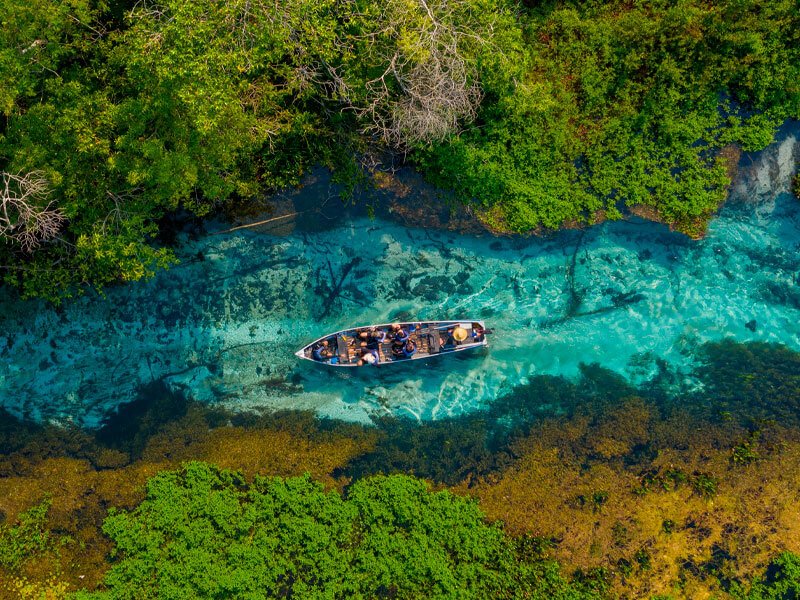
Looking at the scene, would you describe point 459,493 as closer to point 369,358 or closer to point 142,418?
point 369,358

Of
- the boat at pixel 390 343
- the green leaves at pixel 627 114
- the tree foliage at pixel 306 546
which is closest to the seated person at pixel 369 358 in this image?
the boat at pixel 390 343

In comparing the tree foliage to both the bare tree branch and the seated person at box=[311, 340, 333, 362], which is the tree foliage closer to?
the seated person at box=[311, 340, 333, 362]

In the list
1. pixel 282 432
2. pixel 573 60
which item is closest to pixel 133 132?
pixel 282 432

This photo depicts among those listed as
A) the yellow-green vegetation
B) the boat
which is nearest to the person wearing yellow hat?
the boat

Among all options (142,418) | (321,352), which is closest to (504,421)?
(321,352)

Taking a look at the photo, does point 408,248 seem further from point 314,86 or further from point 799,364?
point 799,364

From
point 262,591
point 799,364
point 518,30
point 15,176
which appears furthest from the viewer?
point 799,364

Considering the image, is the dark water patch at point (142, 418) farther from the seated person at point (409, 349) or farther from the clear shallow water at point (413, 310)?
the seated person at point (409, 349)
